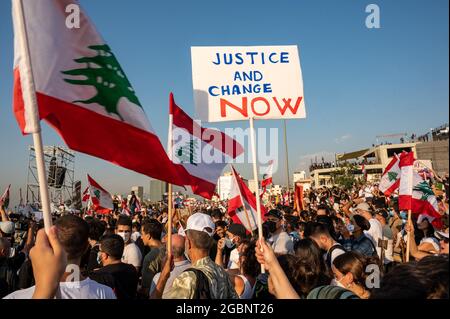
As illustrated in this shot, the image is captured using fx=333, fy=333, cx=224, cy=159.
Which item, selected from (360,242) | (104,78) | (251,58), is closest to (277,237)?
(360,242)

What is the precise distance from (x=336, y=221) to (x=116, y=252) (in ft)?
19.6

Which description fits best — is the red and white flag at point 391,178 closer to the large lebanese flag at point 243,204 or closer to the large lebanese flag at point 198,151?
the large lebanese flag at point 243,204

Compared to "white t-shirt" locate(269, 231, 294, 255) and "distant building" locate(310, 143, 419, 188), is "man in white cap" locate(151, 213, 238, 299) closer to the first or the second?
"white t-shirt" locate(269, 231, 294, 255)

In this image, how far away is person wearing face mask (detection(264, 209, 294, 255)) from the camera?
20.0 feet

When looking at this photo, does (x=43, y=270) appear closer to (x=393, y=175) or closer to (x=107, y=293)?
(x=107, y=293)

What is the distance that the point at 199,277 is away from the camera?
8.69 ft

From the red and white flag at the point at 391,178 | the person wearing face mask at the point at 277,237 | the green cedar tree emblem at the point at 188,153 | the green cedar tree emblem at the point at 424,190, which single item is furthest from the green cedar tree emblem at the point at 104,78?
the red and white flag at the point at 391,178

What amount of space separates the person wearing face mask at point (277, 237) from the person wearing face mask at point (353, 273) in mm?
2590

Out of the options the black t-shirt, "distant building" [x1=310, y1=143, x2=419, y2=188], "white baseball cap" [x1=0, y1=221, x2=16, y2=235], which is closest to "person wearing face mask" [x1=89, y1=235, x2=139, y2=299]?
the black t-shirt

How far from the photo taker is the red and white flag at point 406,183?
636 cm

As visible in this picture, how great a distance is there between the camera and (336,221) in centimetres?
845

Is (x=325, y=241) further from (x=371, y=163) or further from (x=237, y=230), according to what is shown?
(x=371, y=163)

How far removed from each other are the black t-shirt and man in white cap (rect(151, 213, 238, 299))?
0.74 m
